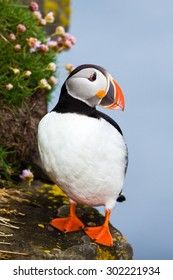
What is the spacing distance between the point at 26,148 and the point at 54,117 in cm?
214

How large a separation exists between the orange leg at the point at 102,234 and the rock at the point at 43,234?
0.04 metres

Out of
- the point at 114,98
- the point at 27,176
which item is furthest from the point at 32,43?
the point at 114,98

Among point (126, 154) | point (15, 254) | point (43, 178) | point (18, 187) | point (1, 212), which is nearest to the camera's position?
point (15, 254)

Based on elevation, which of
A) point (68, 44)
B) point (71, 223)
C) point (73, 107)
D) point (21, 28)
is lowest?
point (71, 223)

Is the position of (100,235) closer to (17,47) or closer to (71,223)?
(71,223)

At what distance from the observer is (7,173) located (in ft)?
19.7

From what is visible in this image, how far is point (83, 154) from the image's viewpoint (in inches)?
162

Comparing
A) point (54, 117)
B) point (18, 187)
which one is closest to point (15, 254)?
point (54, 117)

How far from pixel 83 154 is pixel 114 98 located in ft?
1.61

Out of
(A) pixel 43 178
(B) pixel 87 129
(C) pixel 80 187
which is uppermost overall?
(B) pixel 87 129

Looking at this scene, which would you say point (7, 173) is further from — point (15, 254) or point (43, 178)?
point (15, 254)

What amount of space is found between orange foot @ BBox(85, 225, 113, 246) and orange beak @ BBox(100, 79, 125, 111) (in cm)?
116

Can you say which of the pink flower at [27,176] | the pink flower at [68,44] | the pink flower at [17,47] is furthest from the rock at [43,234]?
the pink flower at [68,44]

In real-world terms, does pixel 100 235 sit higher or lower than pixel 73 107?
lower
